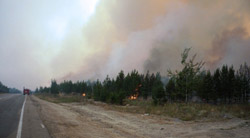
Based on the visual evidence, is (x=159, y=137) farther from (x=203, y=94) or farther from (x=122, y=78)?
(x=122, y=78)

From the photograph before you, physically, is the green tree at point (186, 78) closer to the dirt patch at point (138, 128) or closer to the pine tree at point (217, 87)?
the dirt patch at point (138, 128)

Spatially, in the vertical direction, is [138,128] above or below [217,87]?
below

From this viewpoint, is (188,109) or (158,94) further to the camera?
(158,94)

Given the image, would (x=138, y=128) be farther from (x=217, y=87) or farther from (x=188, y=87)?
(x=217, y=87)

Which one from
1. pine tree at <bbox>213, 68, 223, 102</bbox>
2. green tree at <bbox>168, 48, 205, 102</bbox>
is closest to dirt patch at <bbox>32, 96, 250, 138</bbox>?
green tree at <bbox>168, 48, 205, 102</bbox>

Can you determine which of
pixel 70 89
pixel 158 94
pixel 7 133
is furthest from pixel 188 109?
pixel 70 89

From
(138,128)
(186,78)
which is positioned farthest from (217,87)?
(138,128)

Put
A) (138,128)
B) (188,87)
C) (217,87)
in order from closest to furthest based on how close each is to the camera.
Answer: (138,128)
(188,87)
(217,87)

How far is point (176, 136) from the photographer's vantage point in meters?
9.46

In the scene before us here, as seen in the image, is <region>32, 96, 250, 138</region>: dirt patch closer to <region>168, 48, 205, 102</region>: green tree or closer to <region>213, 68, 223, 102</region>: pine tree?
<region>168, 48, 205, 102</region>: green tree

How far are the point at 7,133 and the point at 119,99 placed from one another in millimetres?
31495

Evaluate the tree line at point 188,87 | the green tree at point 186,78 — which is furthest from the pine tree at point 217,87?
the green tree at point 186,78

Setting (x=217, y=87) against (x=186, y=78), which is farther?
(x=217, y=87)

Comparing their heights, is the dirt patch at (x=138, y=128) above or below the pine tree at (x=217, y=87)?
below
